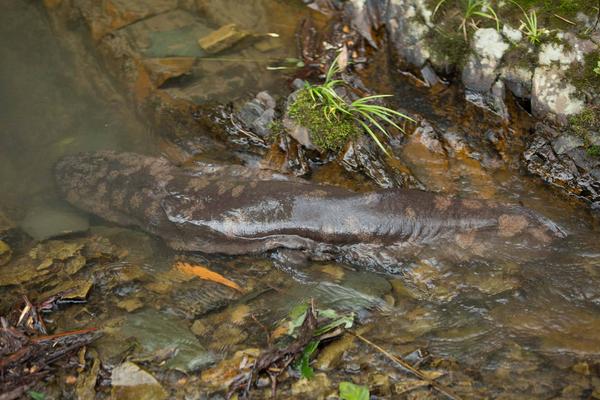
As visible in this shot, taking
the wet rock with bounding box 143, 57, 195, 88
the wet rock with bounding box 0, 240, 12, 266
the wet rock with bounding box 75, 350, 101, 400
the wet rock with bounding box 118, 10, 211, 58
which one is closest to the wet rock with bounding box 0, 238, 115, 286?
the wet rock with bounding box 0, 240, 12, 266

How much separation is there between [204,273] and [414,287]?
6.23 feet

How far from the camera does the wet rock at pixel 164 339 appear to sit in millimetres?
→ 3953

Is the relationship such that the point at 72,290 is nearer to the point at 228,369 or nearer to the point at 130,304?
the point at 130,304

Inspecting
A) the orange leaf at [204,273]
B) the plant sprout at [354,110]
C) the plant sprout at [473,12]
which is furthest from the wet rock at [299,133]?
the plant sprout at [473,12]

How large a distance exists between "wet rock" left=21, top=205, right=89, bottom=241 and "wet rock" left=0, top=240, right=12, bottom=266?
324 mm

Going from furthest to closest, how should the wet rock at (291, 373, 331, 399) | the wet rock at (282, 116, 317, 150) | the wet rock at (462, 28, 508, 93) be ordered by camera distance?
the wet rock at (462, 28, 508, 93), the wet rock at (282, 116, 317, 150), the wet rock at (291, 373, 331, 399)

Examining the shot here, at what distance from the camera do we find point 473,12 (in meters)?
6.02

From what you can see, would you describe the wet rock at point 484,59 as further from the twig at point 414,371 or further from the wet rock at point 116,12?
the wet rock at point 116,12

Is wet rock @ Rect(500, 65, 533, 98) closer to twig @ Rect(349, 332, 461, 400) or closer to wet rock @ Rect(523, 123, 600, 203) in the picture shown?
wet rock @ Rect(523, 123, 600, 203)

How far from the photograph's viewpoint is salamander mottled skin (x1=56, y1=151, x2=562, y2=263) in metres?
4.75

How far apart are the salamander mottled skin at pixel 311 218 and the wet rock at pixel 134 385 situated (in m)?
1.54

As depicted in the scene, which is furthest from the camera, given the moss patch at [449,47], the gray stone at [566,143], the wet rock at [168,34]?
the wet rock at [168,34]

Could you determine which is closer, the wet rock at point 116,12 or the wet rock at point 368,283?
the wet rock at point 368,283

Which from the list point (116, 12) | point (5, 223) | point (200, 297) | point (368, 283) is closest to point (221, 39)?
point (116, 12)
